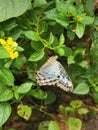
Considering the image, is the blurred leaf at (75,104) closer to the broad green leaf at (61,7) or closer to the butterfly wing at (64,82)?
the butterfly wing at (64,82)

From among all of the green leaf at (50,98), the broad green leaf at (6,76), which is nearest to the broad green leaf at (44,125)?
the green leaf at (50,98)

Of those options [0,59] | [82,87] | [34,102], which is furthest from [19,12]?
[34,102]

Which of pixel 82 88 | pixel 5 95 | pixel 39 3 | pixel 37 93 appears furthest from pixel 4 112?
pixel 39 3

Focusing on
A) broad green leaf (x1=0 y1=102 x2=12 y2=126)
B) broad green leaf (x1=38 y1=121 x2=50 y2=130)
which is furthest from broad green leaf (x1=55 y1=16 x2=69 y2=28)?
broad green leaf (x1=38 y1=121 x2=50 y2=130)

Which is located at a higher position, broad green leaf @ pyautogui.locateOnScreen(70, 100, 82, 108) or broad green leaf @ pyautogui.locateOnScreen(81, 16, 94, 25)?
broad green leaf @ pyautogui.locateOnScreen(81, 16, 94, 25)

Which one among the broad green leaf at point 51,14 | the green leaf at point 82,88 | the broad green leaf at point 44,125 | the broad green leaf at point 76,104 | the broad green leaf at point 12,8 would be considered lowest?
the broad green leaf at point 44,125

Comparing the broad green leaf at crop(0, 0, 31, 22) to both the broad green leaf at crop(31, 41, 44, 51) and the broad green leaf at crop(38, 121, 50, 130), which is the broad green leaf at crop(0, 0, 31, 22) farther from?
the broad green leaf at crop(38, 121, 50, 130)
